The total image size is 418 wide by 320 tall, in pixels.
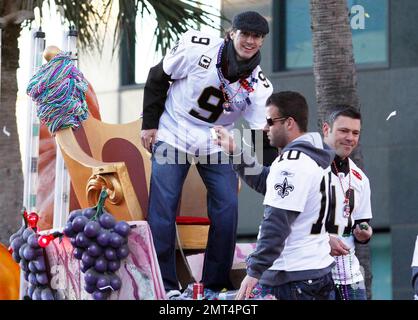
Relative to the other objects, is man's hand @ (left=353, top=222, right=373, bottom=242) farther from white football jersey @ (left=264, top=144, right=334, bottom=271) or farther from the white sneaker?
the white sneaker

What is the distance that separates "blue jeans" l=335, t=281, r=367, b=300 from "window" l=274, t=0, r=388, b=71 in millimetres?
8491

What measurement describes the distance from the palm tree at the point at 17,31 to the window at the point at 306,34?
11.9 ft

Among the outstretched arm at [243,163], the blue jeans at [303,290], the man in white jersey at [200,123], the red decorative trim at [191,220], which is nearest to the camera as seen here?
the blue jeans at [303,290]

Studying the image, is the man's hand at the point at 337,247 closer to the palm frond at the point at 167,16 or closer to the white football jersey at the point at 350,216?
the white football jersey at the point at 350,216

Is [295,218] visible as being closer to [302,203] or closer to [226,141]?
[302,203]

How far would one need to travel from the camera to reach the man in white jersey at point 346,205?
619 cm

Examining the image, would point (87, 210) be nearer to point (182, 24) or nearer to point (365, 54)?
point (182, 24)

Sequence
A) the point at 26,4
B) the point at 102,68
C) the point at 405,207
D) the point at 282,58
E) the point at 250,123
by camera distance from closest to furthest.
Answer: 1. the point at 250,123
2. the point at 26,4
3. the point at 405,207
4. the point at 282,58
5. the point at 102,68

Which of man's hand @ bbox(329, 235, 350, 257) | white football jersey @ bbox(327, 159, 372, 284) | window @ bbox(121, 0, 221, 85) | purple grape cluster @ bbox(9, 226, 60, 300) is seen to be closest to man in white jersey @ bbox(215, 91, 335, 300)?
man's hand @ bbox(329, 235, 350, 257)

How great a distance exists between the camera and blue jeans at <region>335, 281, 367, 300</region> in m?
6.25

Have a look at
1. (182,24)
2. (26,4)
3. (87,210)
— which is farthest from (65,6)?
(87,210)

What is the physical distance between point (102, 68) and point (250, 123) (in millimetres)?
10388

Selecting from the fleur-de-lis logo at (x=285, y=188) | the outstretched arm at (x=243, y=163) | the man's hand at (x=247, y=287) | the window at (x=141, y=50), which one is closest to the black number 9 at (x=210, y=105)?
the outstretched arm at (x=243, y=163)

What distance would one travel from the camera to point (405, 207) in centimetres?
1409
